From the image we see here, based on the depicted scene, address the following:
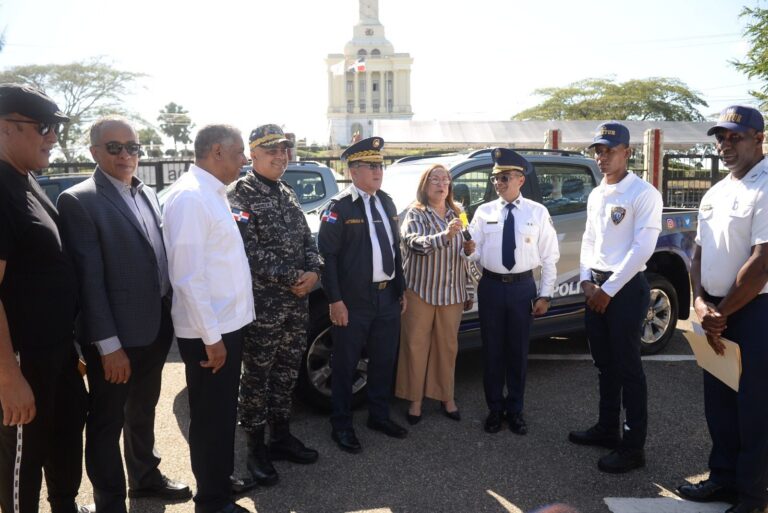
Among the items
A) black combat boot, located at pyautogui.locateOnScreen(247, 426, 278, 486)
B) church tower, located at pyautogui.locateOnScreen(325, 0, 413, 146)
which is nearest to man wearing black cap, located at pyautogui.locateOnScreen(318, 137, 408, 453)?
black combat boot, located at pyautogui.locateOnScreen(247, 426, 278, 486)

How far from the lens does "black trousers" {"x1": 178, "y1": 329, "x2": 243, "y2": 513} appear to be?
2.97m

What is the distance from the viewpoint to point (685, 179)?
47.5ft

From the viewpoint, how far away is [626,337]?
3.59 meters

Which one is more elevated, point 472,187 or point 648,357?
point 472,187

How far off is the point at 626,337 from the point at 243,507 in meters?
2.41

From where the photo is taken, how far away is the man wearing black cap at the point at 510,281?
409 centimetres

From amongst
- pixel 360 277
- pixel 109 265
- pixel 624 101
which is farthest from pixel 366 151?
pixel 624 101

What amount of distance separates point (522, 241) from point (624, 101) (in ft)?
179

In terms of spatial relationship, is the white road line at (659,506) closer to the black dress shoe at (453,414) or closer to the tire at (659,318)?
the black dress shoe at (453,414)

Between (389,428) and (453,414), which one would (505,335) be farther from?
(389,428)

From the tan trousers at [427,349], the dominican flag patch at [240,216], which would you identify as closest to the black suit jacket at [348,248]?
the tan trousers at [427,349]

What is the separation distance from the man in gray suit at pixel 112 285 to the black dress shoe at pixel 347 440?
4.56ft

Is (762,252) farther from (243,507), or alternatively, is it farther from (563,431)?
(243,507)

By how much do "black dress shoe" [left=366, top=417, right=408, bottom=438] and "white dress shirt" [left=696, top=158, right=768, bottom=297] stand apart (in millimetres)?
2122
